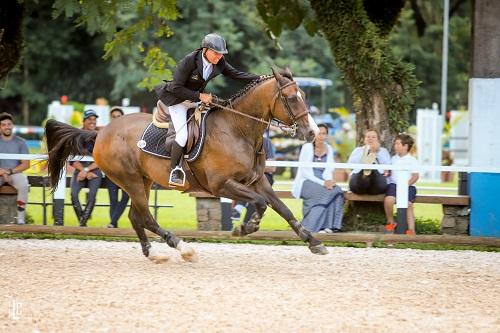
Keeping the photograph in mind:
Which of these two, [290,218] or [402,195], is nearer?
[290,218]

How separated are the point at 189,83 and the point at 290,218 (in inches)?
78.0

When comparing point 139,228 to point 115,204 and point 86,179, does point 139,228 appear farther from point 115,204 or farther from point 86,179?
point 86,179

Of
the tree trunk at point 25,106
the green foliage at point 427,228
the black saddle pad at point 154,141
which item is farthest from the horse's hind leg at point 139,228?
the tree trunk at point 25,106

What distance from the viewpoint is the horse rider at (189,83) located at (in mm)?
10320

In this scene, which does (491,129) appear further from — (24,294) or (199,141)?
(24,294)

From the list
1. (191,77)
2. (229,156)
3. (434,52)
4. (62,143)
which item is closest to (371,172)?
(229,156)

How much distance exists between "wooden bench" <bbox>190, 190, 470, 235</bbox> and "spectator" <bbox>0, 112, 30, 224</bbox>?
288cm

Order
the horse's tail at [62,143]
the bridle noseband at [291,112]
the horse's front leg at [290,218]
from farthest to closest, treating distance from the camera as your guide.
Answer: the horse's tail at [62,143], the horse's front leg at [290,218], the bridle noseband at [291,112]

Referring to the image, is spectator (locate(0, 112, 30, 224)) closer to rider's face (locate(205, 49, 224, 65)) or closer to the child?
rider's face (locate(205, 49, 224, 65))

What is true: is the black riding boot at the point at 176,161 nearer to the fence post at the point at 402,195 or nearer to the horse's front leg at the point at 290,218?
the horse's front leg at the point at 290,218

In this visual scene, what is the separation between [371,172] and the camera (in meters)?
14.0

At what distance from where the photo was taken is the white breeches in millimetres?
10680

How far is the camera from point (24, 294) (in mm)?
8695

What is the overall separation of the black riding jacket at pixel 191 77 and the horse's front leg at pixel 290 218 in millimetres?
1313
